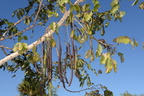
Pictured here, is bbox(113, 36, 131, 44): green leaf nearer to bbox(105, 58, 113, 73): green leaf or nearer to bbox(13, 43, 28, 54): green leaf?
bbox(105, 58, 113, 73): green leaf

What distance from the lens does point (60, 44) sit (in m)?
2.88

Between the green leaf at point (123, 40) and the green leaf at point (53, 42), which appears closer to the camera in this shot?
the green leaf at point (123, 40)

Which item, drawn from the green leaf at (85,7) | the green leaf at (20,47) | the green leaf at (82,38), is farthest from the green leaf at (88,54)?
the green leaf at (20,47)

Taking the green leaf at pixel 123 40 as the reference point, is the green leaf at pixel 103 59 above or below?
below

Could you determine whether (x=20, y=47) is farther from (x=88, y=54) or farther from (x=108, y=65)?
(x=108, y=65)

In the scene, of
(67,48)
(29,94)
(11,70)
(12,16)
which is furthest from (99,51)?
(29,94)

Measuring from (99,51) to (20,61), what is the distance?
3.58 meters

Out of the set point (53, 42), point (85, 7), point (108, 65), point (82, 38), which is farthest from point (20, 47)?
point (108, 65)

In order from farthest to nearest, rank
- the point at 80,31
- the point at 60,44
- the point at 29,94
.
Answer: the point at 29,94, the point at 80,31, the point at 60,44

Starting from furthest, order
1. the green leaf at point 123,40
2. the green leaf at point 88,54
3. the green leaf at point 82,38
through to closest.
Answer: the green leaf at point 82,38 → the green leaf at point 88,54 → the green leaf at point 123,40

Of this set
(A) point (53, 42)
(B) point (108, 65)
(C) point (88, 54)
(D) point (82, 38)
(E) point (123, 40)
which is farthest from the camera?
(D) point (82, 38)

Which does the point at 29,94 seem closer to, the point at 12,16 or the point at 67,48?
the point at 12,16

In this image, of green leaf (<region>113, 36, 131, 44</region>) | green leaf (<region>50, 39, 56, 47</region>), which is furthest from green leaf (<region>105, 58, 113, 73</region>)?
green leaf (<region>50, 39, 56, 47</region>)

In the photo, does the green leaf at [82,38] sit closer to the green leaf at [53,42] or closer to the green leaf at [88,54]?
the green leaf at [88,54]
